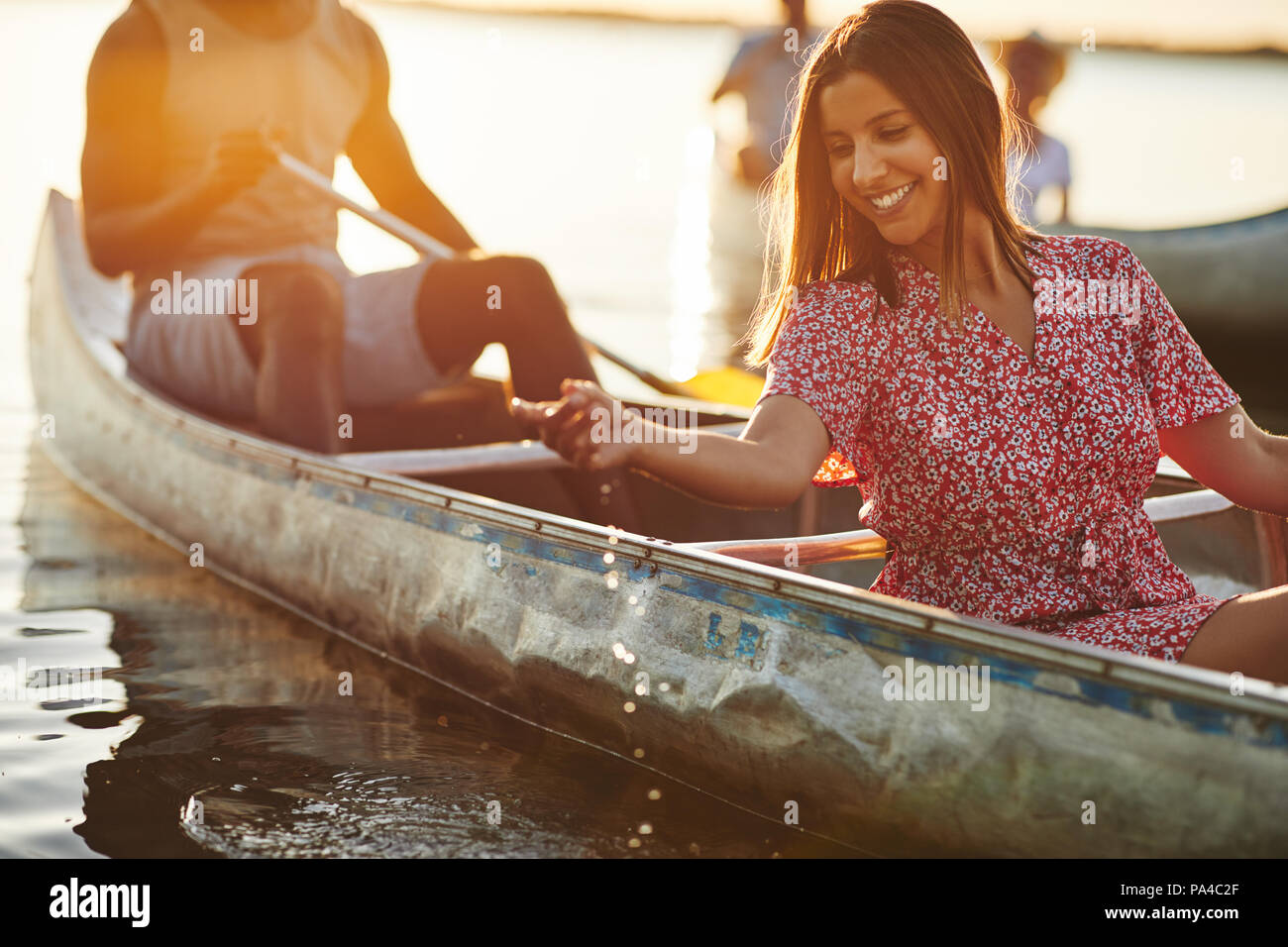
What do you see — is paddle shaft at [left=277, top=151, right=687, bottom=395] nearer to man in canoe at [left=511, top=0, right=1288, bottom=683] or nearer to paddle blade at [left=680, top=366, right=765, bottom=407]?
paddle blade at [left=680, top=366, right=765, bottom=407]

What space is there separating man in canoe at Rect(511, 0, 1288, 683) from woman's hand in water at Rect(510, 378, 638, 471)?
18cm

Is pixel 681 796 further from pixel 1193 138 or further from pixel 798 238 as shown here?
pixel 1193 138

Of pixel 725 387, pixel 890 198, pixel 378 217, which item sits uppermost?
pixel 378 217

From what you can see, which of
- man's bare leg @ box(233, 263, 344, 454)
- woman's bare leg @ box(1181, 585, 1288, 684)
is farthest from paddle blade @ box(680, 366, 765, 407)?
woman's bare leg @ box(1181, 585, 1288, 684)

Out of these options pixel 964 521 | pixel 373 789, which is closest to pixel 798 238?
pixel 964 521

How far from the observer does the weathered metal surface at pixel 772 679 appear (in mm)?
1707

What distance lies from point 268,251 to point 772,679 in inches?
93.6

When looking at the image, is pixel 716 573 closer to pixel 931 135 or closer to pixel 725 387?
pixel 931 135

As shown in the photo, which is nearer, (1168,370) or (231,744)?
(1168,370)

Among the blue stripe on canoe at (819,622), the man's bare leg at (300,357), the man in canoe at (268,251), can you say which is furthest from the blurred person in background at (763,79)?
the blue stripe on canoe at (819,622)

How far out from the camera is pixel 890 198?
1.99m

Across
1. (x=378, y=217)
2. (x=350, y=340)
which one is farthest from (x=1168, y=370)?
(x=378, y=217)
